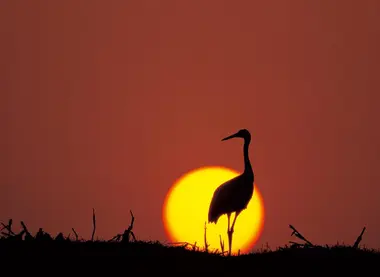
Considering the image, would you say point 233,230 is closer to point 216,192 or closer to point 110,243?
point 216,192

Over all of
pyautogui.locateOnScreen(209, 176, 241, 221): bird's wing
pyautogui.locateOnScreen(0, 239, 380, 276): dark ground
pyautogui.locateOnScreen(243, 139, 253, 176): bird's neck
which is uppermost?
pyautogui.locateOnScreen(243, 139, 253, 176): bird's neck

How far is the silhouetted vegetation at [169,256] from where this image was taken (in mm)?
14070

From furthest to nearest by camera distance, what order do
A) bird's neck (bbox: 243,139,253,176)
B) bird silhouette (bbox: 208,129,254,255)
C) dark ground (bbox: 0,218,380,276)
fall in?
1. bird's neck (bbox: 243,139,253,176)
2. bird silhouette (bbox: 208,129,254,255)
3. dark ground (bbox: 0,218,380,276)

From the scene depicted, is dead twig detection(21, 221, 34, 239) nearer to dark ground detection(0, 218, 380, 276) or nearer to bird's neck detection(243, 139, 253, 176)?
dark ground detection(0, 218, 380, 276)

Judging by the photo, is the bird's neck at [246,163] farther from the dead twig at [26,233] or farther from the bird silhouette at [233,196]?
the dead twig at [26,233]

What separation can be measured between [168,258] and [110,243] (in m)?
1.63

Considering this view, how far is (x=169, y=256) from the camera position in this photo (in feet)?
49.1

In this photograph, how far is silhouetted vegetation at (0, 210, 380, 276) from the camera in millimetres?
14070

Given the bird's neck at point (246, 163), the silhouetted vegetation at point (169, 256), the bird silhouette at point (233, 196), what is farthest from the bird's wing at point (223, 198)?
the silhouetted vegetation at point (169, 256)

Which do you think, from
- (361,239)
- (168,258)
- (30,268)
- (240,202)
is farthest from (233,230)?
(30,268)

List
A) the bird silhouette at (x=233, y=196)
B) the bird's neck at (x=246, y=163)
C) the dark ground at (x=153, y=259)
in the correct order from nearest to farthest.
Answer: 1. the dark ground at (x=153, y=259)
2. the bird silhouette at (x=233, y=196)
3. the bird's neck at (x=246, y=163)

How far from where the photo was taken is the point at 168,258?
1477 cm

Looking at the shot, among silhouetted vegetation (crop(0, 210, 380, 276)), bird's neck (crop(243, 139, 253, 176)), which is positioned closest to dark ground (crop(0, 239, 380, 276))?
silhouetted vegetation (crop(0, 210, 380, 276))

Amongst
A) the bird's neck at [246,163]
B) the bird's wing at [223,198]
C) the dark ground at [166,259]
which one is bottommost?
the dark ground at [166,259]
